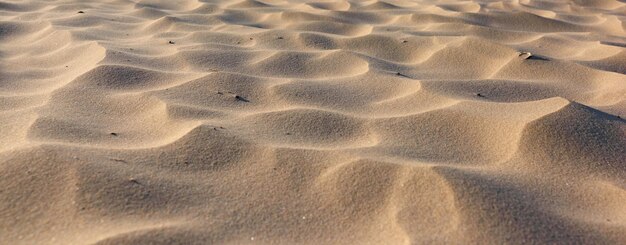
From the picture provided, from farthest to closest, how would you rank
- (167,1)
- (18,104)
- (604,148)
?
(167,1) → (18,104) → (604,148)

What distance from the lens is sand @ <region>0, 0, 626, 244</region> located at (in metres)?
1.14

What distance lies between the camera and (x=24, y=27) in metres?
2.74

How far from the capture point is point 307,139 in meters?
1.49

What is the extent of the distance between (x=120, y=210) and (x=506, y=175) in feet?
2.74

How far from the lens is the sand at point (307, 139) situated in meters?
1.14

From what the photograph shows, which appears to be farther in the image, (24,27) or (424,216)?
(24,27)

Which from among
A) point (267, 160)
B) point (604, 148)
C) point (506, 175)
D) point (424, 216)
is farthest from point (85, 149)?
point (604, 148)

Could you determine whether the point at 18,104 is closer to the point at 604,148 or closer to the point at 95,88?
the point at 95,88

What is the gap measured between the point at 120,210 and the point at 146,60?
111cm

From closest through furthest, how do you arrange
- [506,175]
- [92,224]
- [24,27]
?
[92,224], [506,175], [24,27]

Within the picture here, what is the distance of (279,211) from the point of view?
119 centimetres

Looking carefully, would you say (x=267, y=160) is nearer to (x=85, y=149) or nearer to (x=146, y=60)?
(x=85, y=149)

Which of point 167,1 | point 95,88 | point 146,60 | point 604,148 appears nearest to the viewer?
point 604,148

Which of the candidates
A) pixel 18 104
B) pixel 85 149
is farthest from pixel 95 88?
pixel 85 149
